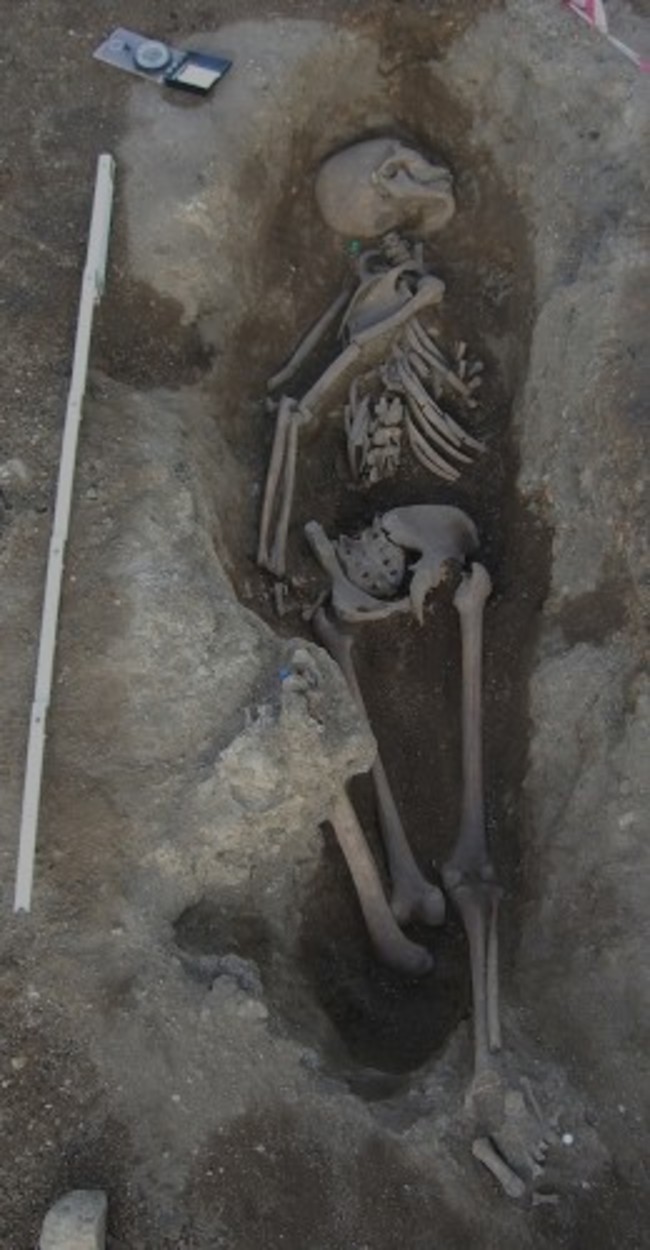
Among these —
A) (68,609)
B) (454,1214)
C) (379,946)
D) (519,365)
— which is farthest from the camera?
(519,365)

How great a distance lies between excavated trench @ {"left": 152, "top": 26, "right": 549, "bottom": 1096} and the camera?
5.91 m

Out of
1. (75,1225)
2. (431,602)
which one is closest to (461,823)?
(431,602)

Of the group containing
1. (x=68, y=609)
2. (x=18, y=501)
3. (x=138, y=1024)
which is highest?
(x=18, y=501)

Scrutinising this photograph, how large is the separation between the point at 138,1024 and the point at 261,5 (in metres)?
6.51

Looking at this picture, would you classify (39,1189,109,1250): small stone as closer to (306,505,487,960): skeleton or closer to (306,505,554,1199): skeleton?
(306,505,554,1199): skeleton

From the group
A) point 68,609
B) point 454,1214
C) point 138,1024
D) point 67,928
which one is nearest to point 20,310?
point 68,609

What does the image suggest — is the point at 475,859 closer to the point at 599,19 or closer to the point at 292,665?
the point at 292,665

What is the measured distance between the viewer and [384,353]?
7551 millimetres

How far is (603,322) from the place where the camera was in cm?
671

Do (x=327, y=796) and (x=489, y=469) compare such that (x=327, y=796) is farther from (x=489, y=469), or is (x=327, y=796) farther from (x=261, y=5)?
(x=261, y=5)

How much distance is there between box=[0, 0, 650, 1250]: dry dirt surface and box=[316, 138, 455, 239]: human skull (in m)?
0.20

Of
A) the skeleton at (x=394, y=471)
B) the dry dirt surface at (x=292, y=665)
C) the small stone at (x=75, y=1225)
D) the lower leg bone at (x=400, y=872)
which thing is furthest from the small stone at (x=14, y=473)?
the small stone at (x=75, y=1225)

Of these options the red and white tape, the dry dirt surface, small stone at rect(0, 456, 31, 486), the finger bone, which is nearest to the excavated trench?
the dry dirt surface

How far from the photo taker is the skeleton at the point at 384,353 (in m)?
7.34
